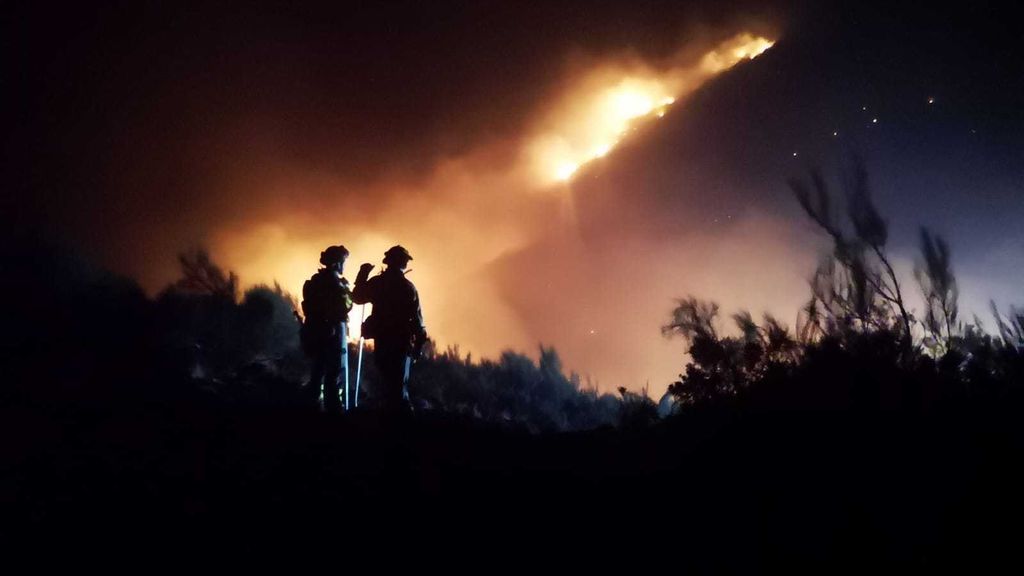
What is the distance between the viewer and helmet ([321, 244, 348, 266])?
761 centimetres

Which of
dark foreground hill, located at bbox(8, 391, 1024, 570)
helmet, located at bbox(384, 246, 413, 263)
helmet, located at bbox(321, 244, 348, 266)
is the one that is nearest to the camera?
dark foreground hill, located at bbox(8, 391, 1024, 570)

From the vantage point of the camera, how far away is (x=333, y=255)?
25.1ft

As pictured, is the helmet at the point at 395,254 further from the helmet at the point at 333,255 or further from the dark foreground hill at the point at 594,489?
the dark foreground hill at the point at 594,489

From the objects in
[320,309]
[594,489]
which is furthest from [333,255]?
[594,489]

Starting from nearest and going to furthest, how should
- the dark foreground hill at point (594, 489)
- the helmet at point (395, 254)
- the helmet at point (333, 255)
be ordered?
the dark foreground hill at point (594, 489)
the helmet at point (395, 254)
the helmet at point (333, 255)

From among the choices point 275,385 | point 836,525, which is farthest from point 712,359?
point 275,385

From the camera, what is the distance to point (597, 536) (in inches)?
127

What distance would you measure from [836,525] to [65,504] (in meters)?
5.24

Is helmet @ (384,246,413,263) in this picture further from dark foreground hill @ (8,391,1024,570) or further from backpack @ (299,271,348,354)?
dark foreground hill @ (8,391,1024,570)

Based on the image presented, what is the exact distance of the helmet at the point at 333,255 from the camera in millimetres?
7613

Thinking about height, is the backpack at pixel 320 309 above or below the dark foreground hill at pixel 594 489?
above

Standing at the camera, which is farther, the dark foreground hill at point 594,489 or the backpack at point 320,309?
the backpack at point 320,309

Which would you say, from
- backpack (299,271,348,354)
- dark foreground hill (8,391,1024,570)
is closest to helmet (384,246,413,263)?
backpack (299,271,348,354)

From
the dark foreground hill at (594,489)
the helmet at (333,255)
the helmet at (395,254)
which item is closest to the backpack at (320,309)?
the helmet at (333,255)
